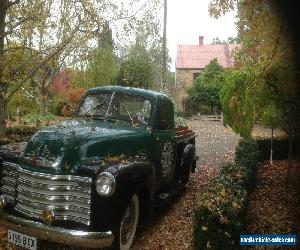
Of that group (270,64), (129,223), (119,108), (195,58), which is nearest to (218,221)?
(129,223)

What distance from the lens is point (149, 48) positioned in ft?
136

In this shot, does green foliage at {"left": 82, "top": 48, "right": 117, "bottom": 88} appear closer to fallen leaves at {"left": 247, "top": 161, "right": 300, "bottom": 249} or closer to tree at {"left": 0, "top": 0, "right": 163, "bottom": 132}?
tree at {"left": 0, "top": 0, "right": 163, "bottom": 132}

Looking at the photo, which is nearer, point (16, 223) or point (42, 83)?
point (16, 223)

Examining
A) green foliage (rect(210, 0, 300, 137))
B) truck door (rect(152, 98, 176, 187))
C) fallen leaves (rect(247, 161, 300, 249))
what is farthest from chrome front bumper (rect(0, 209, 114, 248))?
green foliage (rect(210, 0, 300, 137))

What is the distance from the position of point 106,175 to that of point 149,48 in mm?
38489

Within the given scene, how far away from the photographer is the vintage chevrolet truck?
4164mm

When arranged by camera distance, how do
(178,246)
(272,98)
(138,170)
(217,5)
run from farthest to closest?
A: (217,5), (272,98), (178,246), (138,170)

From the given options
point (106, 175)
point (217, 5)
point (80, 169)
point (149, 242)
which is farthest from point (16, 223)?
point (217, 5)

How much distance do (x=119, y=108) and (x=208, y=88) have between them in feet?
96.0

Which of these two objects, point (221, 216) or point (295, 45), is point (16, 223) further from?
point (295, 45)

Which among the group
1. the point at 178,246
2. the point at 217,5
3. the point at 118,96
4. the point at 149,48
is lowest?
the point at 178,246

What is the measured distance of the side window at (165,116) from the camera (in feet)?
20.9

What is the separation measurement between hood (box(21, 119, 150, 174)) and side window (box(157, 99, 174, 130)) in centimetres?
86

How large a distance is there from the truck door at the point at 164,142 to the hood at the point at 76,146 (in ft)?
1.86
